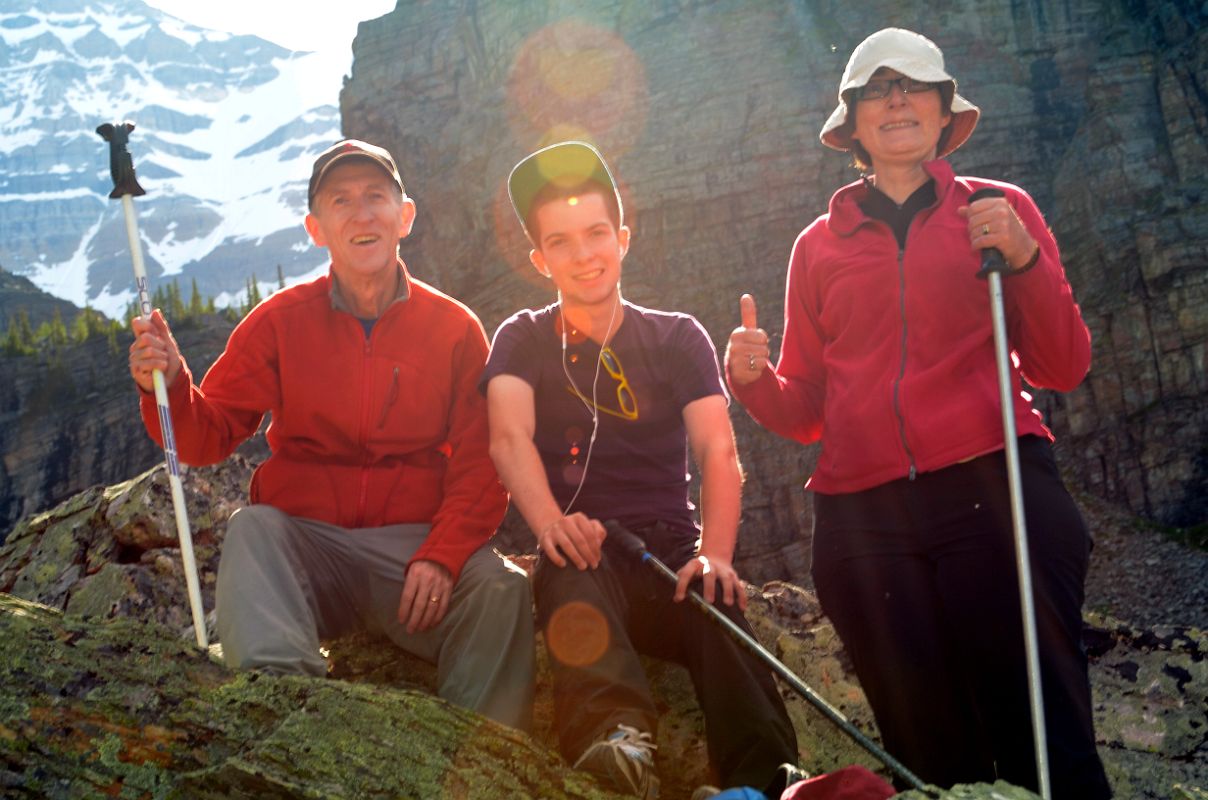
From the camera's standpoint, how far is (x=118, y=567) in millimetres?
8477

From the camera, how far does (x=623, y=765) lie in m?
4.30

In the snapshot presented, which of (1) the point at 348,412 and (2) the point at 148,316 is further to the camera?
(1) the point at 348,412

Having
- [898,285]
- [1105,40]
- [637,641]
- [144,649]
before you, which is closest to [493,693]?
[637,641]

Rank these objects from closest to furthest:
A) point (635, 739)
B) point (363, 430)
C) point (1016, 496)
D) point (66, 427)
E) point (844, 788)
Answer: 1. point (844, 788)
2. point (635, 739)
3. point (1016, 496)
4. point (363, 430)
5. point (66, 427)

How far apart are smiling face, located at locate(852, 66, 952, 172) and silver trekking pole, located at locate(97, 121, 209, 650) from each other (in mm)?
3932

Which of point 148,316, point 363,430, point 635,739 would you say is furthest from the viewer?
point 363,430

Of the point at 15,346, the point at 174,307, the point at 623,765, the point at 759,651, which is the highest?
the point at 174,307

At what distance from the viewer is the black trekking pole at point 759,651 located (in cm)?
433

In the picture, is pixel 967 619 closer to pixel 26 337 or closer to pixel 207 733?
pixel 207 733

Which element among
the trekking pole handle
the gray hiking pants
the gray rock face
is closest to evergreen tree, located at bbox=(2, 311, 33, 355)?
the gray rock face

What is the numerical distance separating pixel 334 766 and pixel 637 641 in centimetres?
220

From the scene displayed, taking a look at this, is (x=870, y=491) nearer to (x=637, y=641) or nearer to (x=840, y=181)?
(x=637, y=641)

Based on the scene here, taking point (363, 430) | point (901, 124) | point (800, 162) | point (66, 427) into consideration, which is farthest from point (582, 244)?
point (66, 427)

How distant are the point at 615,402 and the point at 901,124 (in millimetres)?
2131
